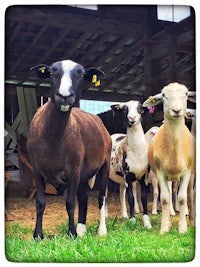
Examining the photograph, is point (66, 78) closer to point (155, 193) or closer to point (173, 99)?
point (173, 99)

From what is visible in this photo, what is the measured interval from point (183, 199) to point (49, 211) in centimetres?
73

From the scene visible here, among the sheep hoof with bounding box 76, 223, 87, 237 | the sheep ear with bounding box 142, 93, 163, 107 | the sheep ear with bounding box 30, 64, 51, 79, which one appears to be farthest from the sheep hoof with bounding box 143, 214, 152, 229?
the sheep ear with bounding box 30, 64, 51, 79

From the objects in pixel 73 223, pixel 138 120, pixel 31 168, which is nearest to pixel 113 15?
pixel 138 120

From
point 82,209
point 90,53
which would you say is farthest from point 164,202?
point 90,53

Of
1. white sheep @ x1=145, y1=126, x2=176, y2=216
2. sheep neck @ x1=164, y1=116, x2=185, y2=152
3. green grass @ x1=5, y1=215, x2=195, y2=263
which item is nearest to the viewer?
green grass @ x1=5, y1=215, x2=195, y2=263

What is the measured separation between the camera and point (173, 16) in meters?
2.78

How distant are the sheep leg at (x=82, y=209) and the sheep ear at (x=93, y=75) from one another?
22.5 inches

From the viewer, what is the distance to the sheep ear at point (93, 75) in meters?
2.83

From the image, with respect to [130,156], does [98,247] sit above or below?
below

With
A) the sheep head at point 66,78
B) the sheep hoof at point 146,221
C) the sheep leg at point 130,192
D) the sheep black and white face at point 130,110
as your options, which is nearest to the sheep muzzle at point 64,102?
the sheep head at point 66,78

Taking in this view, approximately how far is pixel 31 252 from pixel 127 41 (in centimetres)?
120

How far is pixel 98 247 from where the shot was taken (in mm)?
2666

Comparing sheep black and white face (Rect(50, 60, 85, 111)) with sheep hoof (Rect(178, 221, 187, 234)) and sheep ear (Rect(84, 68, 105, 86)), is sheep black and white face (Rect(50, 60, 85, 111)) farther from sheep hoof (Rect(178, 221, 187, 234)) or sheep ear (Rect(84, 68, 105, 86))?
sheep hoof (Rect(178, 221, 187, 234))

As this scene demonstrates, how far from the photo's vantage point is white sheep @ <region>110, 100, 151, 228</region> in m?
3.00
